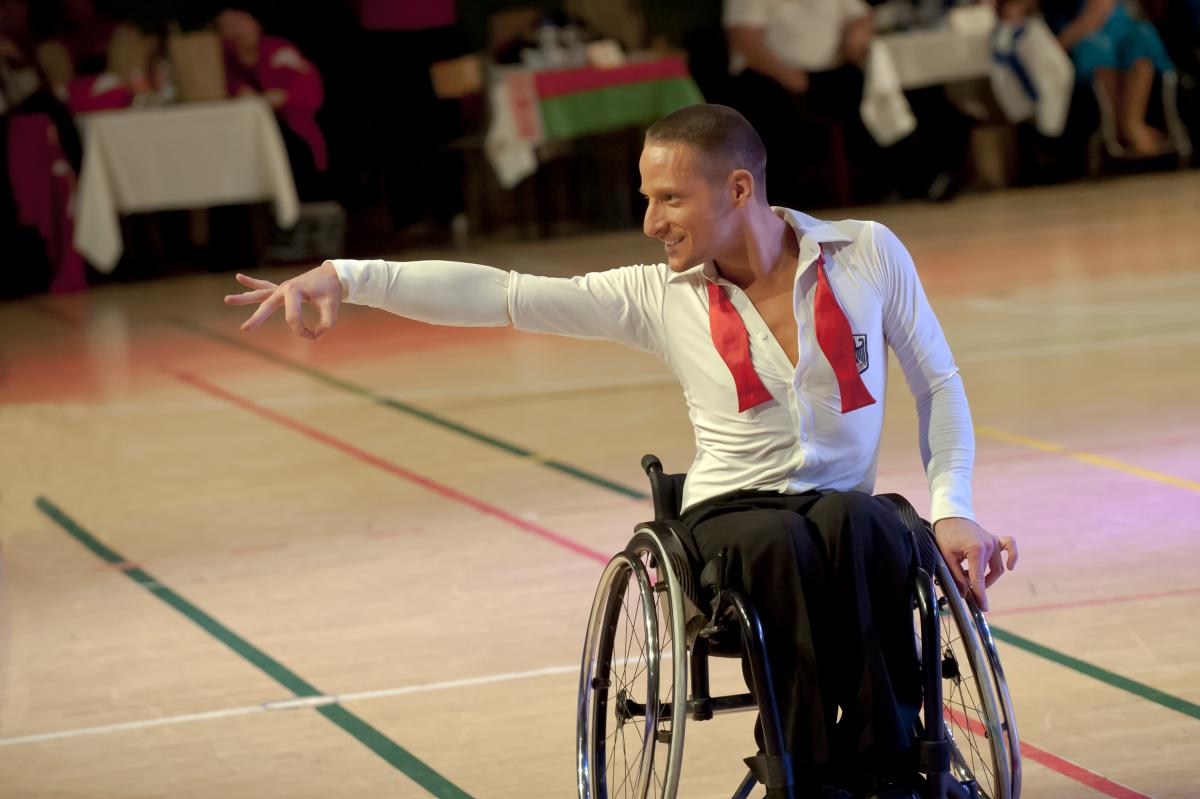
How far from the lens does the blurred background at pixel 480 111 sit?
375 inches

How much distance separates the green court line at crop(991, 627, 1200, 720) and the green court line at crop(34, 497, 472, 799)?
1.12m

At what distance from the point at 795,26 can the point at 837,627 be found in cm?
864

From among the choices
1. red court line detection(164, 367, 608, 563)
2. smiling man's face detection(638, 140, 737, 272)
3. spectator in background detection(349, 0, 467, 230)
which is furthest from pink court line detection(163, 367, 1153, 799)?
spectator in background detection(349, 0, 467, 230)

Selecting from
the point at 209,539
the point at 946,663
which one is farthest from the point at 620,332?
the point at 209,539

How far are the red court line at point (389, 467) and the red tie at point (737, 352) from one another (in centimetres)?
170

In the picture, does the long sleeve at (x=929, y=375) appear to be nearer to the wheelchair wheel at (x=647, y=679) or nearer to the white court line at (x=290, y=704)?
the wheelchair wheel at (x=647, y=679)

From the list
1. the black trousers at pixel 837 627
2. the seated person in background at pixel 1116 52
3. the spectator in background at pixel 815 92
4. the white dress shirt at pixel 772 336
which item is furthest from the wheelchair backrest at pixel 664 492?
the seated person in background at pixel 1116 52

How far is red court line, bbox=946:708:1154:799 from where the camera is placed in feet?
8.99

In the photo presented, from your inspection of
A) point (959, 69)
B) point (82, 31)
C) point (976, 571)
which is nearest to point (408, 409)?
point (976, 571)

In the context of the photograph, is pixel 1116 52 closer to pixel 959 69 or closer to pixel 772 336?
pixel 959 69

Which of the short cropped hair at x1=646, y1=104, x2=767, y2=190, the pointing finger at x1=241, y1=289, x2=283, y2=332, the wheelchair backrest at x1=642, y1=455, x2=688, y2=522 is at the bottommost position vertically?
the wheelchair backrest at x1=642, y1=455, x2=688, y2=522

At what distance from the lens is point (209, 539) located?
4684mm

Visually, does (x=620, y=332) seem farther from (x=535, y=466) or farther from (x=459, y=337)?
(x=459, y=337)

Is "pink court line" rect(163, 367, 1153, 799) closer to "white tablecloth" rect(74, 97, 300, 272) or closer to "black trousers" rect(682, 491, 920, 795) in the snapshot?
"black trousers" rect(682, 491, 920, 795)
